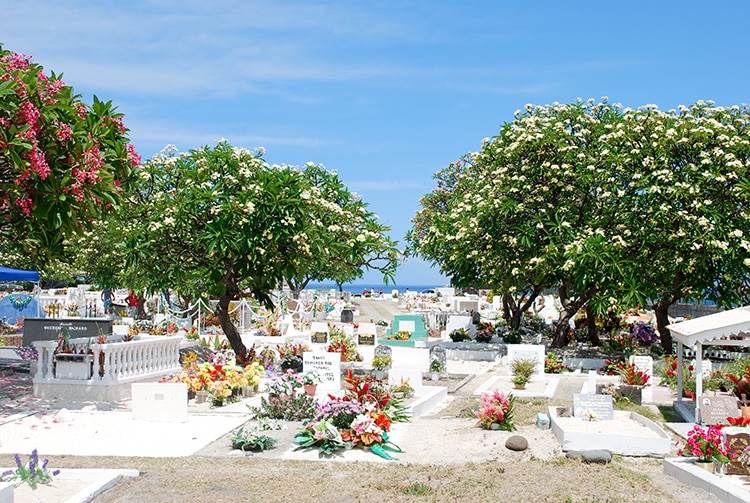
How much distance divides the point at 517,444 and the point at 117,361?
9635mm

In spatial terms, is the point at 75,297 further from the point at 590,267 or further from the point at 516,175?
the point at 590,267

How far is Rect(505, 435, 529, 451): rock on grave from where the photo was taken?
41.4 ft

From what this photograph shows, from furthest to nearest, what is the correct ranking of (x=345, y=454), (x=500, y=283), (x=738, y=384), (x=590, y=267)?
(x=500, y=283) < (x=590, y=267) < (x=738, y=384) < (x=345, y=454)

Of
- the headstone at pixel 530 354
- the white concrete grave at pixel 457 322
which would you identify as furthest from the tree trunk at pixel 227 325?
the white concrete grave at pixel 457 322

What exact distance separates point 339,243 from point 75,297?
25.8 metres

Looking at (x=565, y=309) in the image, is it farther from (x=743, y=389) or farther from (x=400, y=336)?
(x=743, y=389)

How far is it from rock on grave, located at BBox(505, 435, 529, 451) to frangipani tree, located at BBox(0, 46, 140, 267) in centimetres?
904

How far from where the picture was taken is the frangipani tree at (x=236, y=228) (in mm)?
20672

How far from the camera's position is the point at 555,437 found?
13656 millimetres

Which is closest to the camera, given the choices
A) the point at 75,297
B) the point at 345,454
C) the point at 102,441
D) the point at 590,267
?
the point at 345,454

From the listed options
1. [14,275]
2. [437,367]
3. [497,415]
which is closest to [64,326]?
[14,275]

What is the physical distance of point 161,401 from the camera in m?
15.1

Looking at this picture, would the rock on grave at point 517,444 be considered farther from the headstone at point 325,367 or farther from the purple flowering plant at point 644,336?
the purple flowering plant at point 644,336

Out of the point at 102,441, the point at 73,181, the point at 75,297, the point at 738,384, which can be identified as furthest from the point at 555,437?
the point at 75,297
